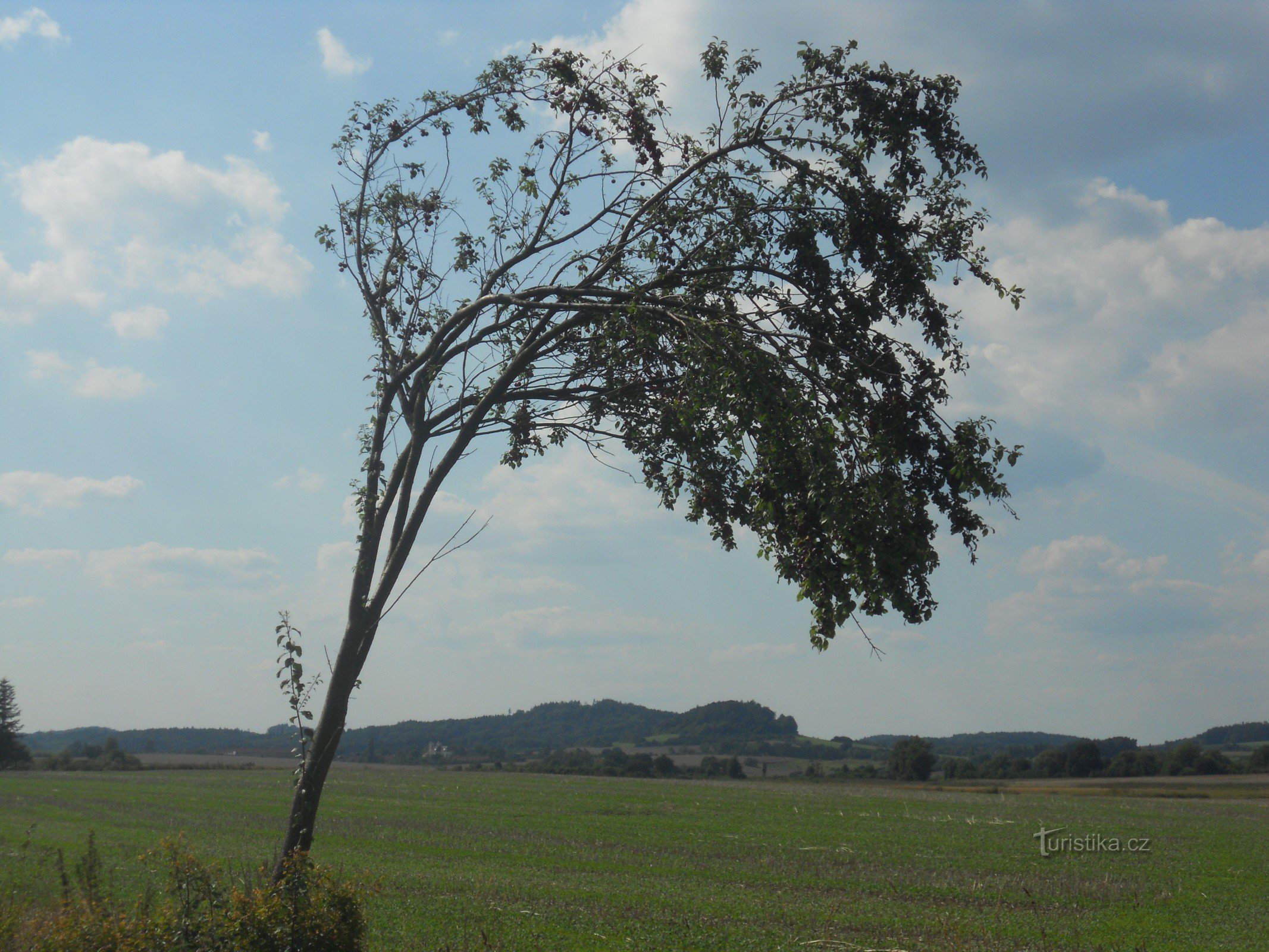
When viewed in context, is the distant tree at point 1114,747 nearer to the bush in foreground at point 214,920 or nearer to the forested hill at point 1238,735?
the forested hill at point 1238,735

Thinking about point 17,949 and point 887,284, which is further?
point 887,284

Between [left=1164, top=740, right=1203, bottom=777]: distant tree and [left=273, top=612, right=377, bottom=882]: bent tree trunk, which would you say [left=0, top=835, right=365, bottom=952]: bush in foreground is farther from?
[left=1164, top=740, right=1203, bottom=777]: distant tree

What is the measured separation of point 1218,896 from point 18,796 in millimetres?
64373

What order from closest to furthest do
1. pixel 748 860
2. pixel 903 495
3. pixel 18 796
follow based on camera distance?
pixel 903 495 < pixel 748 860 < pixel 18 796

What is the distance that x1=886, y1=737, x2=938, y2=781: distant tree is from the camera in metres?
118

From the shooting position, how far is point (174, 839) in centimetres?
767

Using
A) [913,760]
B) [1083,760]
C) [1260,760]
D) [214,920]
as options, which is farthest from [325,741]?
[1083,760]

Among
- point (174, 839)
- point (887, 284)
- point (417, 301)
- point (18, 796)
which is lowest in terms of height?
point (18, 796)

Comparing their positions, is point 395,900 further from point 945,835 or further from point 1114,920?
point 945,835

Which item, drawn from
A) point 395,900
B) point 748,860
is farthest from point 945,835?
point 395,900

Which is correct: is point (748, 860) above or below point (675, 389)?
below

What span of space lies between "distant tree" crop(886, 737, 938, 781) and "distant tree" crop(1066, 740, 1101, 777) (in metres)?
16.9

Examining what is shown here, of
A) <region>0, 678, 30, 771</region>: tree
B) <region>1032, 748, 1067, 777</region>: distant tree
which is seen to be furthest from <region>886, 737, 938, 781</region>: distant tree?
<region>0, 678, 30, 771</region>: tree

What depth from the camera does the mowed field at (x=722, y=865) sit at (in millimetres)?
16656
